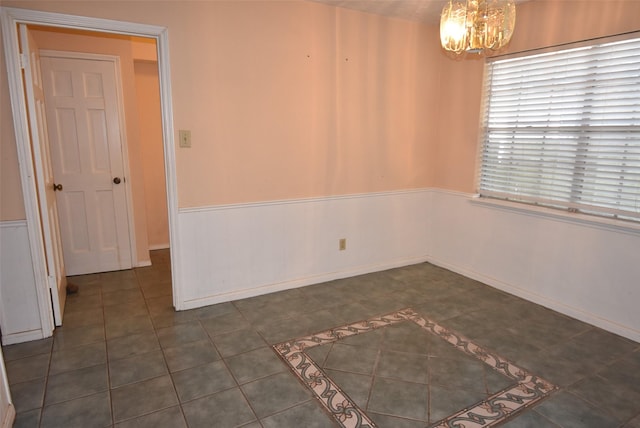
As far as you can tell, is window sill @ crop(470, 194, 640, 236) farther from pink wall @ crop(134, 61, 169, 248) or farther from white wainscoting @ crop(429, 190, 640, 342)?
pink wall @ crop(134, 61, 169, 248)

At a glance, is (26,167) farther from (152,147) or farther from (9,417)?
(152,147)

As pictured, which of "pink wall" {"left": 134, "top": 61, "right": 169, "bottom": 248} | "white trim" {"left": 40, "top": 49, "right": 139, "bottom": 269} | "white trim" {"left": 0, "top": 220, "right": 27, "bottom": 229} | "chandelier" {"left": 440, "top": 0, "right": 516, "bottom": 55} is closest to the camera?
"chandelier" {"left": 440, "top": 0, "right": 516, "bottom": 55}

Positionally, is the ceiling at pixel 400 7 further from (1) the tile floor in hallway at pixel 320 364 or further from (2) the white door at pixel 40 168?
(1) the tile floor in hallway at pixel 320 364

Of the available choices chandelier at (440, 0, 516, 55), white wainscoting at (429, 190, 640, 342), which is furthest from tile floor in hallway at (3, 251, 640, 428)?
chandelier at (440, 0, 516, 55)

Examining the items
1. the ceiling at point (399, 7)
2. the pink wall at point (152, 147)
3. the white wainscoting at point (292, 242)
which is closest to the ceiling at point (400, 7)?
the ceiling at point (399, 7)

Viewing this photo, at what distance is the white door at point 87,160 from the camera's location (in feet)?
11.7

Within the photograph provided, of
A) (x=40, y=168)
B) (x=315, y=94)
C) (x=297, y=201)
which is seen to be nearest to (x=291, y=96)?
(x=315, y=94)

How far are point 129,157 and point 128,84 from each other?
71 centimetres

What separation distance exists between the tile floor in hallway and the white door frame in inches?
17.6

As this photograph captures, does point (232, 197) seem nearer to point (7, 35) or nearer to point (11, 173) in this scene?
point (11, 173)

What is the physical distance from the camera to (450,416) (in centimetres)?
196

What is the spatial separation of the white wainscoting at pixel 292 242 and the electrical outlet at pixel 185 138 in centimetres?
50

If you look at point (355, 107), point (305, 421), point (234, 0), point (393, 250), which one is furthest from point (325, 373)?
point (234, 0)

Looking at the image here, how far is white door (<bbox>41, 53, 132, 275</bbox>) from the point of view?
140 inches
